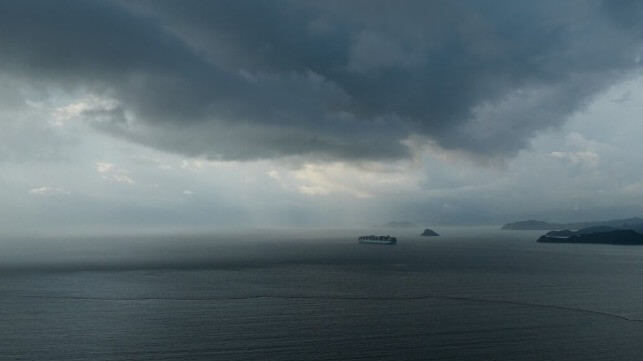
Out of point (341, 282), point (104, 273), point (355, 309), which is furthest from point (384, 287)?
point (104, 273)

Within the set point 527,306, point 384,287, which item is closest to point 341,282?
point 384,287

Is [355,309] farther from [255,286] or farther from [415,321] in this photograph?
[255,286]

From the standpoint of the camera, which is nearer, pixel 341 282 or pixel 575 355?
pixel 575 355

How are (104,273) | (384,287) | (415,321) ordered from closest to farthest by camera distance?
(415,321), (384,287), (104,273)

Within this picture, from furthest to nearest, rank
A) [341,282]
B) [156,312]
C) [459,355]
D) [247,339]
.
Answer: [341,282]
[156,312]
[247,339]
[459,355]

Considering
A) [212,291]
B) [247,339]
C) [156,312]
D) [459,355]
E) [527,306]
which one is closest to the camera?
[459,355]

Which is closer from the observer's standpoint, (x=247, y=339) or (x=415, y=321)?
(x=247, y=339)

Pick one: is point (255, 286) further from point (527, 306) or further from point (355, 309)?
point (527, 306)

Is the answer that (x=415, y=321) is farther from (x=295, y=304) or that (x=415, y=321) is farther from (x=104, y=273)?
(x=104, y=273)

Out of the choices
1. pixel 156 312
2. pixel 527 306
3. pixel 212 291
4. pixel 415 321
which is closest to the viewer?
pixel 415 321
